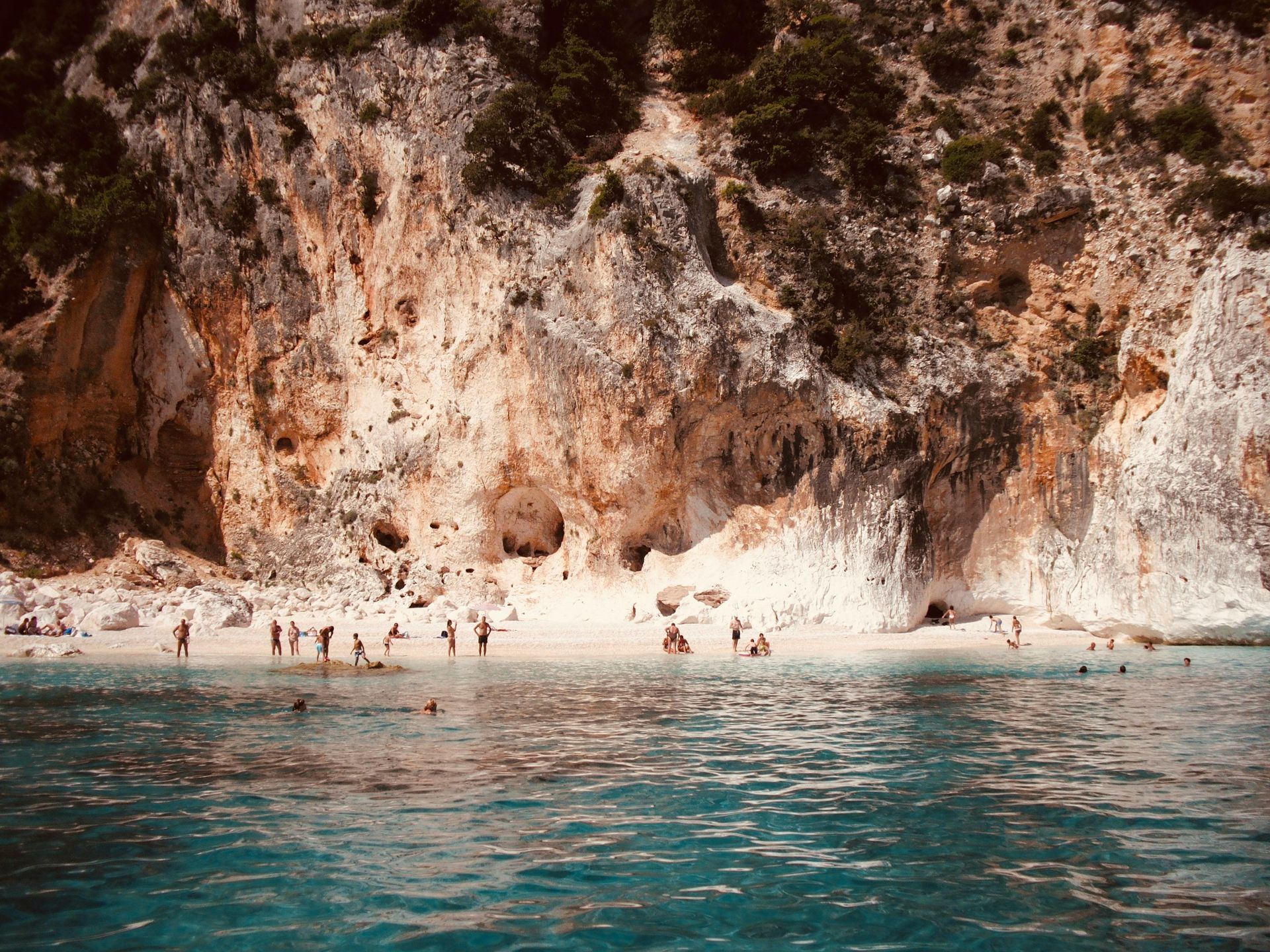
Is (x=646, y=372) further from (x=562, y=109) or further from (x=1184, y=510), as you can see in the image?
(x=1184, y=510)

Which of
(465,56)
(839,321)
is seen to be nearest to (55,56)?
(465,56)

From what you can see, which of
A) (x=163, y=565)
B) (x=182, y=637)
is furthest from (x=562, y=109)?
(x=182, y=637)

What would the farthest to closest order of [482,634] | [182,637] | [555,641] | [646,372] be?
1. [646,372]
2. [555,641]
3. [482,634]
4. [182,637]

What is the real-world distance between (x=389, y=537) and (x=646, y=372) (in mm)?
10907

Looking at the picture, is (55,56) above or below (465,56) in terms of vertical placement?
above

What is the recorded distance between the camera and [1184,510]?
2156cm

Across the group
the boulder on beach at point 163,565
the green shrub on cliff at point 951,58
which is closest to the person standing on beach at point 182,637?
the boulder on beach at point 163,565

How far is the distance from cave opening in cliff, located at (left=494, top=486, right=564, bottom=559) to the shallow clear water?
1638 cm

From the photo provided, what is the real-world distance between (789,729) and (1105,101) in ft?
89.7

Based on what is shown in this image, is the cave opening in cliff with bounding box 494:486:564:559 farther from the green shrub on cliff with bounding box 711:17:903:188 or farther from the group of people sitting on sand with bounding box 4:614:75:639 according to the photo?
the green shrub on cliff with bounding box 711:17:903:188

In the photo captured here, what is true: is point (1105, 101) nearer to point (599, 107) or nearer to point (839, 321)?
point (839, 321)

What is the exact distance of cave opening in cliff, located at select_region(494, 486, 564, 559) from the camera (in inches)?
1155

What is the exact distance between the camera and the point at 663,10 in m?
34.8

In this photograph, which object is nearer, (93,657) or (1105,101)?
(93,657)
